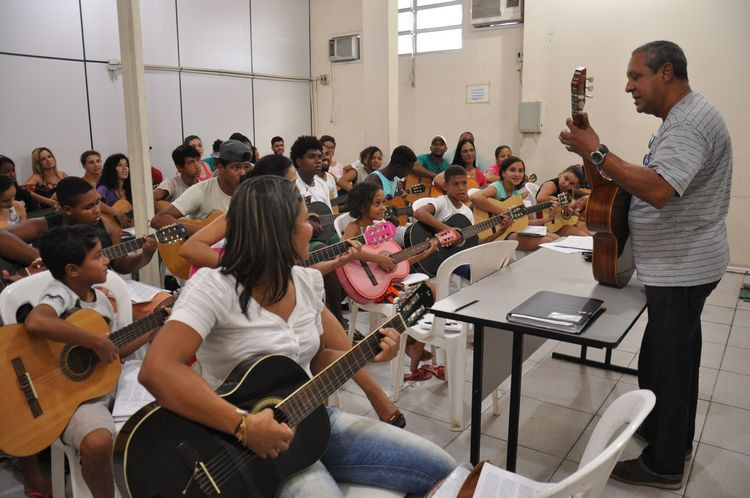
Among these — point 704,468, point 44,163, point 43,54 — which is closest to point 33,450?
point 704,468

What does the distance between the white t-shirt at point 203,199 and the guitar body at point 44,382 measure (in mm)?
1609

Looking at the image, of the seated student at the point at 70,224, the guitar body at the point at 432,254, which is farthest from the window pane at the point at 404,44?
the seated student at the point at 70,224

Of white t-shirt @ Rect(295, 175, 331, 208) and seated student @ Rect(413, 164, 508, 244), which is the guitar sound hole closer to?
white t-shirt @ Rect(295, 175, 331, 208)

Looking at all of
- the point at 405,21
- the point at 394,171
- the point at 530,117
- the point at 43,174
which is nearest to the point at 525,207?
the point at 394,171

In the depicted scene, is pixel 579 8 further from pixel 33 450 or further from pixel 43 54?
pixel 33 450

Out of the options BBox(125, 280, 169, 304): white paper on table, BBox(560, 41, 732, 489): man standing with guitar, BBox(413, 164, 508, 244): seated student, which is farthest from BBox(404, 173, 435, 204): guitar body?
BBox(560, 41, 732, 489): man standing with guitar

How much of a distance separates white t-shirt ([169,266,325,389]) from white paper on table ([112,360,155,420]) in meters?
0.63

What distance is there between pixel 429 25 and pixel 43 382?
7671 millimetres

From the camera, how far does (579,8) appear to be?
696 cm

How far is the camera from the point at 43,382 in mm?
2133

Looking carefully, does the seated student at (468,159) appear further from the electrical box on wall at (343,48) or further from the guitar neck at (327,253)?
the electrical box on wall at (343,48)

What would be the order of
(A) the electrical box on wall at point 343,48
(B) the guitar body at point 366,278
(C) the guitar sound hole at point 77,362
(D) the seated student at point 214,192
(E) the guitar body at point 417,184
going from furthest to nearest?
(A) the electrical box on wall at point 343,48 < (E) the guitar body at point 417,184 < (D) the seated student at point 214,192 < (B) the guitar body at point 366,278 < (C) the guitar sound hole at point 77,362

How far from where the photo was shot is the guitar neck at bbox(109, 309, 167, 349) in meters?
Result: 2.38

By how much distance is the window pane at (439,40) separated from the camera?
8.27 metres
